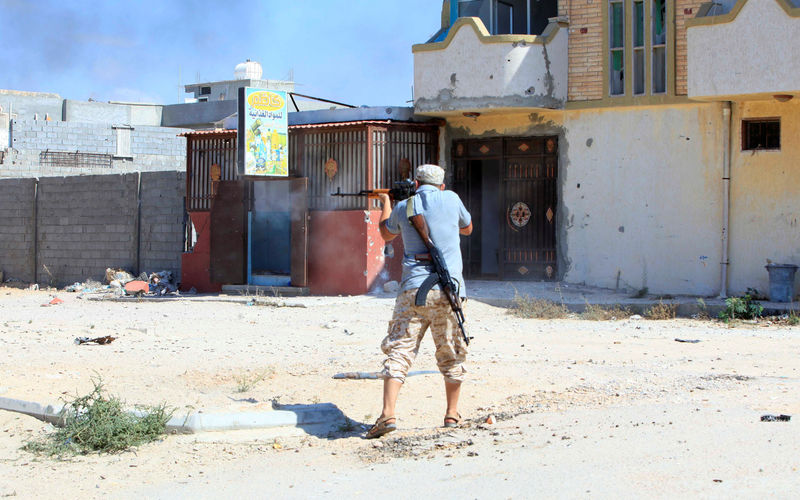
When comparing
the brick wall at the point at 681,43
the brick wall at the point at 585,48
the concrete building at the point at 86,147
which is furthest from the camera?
the concrete building at the point at 86,147

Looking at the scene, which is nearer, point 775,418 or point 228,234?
point 775,418

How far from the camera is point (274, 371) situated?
8.30m

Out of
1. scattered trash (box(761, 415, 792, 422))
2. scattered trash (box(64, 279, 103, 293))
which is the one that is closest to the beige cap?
scattered trash (box(761, 415, 792, 422))

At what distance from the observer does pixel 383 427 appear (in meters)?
5.95

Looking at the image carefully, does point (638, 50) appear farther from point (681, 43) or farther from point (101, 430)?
point (101, 430)

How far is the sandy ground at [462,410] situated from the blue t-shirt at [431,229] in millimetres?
1000

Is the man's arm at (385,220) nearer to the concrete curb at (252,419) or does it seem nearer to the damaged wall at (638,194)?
the concrete curb at (252,419)

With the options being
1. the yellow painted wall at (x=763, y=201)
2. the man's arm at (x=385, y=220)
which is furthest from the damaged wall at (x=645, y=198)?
the man's arm at (x=385, y=220)

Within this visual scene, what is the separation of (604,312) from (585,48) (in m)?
4.97

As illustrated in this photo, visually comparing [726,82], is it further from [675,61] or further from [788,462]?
[788,462]

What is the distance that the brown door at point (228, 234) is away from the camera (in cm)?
1717

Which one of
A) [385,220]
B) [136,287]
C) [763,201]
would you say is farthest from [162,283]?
[385,220]

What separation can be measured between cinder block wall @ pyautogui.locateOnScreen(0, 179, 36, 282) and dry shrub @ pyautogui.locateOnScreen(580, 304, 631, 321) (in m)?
13.3

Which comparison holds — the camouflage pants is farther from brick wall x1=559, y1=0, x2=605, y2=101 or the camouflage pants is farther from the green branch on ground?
brick wall x1=559, y1=0, x2=605, y2=101
